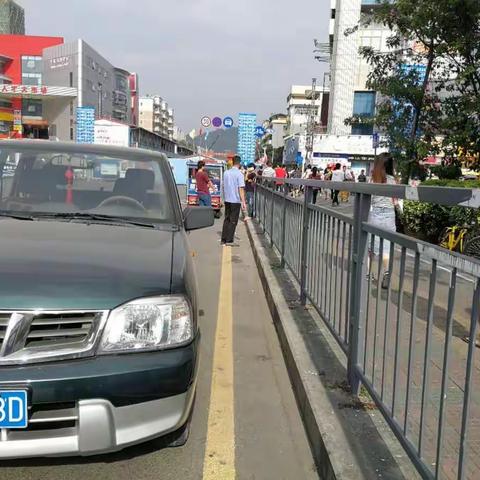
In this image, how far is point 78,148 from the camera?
4.34 m

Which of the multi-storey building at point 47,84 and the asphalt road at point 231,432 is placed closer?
the asphalt road at point 231,432

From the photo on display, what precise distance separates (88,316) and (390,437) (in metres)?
1.72

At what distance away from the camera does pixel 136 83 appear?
147250mm

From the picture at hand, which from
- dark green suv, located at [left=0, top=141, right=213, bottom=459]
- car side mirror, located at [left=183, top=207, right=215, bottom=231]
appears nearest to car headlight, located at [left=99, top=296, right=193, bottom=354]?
dark green suv, located at [left=0, top=141, right=213, bottom=459]

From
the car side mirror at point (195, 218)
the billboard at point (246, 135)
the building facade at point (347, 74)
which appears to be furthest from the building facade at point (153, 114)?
the car side mirror at point (195, 218)

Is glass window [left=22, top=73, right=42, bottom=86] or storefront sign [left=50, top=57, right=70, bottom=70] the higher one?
storefront sign [left=50, top=57, right=70, bottom=70]

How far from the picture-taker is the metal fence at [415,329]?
206 centimetres

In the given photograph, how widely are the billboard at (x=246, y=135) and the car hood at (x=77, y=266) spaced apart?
36.6 meters

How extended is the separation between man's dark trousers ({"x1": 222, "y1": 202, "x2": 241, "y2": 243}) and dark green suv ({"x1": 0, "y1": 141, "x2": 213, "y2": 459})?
7.91 m

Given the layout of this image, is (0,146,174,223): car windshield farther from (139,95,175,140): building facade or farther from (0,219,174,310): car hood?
(139,95,175,140): building facade

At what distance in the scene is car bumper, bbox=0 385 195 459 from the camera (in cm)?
236

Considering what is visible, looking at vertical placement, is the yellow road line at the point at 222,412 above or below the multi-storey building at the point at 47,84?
below

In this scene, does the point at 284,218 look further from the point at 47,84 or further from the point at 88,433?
the point at 47,84

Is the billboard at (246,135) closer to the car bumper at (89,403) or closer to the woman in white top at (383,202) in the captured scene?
the woman in white top at (383,202)
